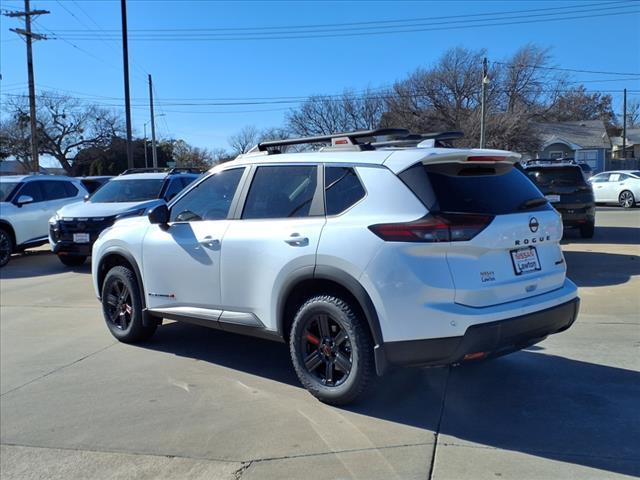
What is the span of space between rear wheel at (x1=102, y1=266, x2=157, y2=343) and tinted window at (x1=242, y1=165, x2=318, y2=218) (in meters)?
1.81

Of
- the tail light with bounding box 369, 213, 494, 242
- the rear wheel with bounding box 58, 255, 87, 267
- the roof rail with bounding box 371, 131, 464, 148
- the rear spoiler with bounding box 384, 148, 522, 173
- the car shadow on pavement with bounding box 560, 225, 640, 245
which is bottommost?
the rear wheel with bounding box 58, 255, 87, 267

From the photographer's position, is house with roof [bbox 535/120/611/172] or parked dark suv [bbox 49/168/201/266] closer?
parked dark suv [bbox 49/168/201/266]

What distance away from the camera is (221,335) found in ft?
21.2

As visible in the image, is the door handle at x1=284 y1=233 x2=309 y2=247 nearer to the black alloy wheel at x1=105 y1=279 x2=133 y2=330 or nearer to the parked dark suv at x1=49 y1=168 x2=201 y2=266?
the black alloy wheel at x1=105 y1=279 x2=133 y2=330

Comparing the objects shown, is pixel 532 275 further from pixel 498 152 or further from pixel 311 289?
pixel 311 289

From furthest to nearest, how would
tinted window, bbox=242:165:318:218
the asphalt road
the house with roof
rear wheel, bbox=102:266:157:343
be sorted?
the house with roof < rear wheel, bbox=102:266:157:343 < tinted window, bbox=242:165:318:218 < the asphalt road

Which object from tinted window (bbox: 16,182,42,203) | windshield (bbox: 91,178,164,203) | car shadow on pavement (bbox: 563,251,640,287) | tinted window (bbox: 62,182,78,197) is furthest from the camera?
tinted window (bbox: 62,182,78,197)

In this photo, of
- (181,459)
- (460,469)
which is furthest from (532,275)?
(181,459)

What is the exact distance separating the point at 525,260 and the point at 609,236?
36.7ft

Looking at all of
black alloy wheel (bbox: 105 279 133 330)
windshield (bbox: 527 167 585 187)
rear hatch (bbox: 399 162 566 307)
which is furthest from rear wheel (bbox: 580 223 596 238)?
black alloy wheel (bbox: 105 279 133 330)

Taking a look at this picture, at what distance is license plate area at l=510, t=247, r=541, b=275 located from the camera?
3908 mm

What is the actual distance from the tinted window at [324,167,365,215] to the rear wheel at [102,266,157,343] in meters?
2.62

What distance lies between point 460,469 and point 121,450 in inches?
86.0

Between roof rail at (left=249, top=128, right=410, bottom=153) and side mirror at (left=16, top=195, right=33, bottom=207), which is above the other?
roof rail at (left=249, top=128, right=410, bottom=153)
